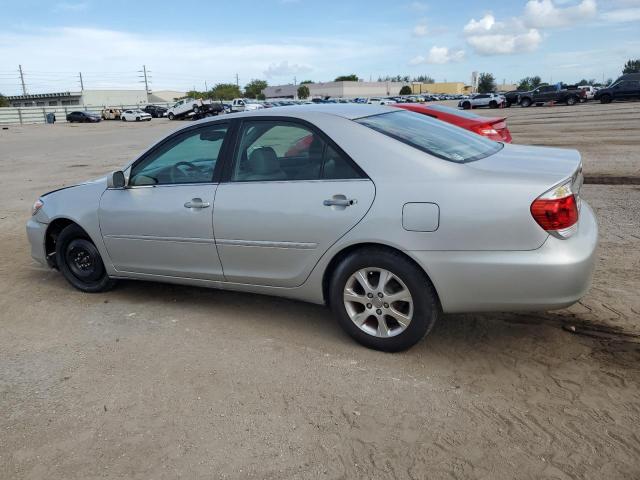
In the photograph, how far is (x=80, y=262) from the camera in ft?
17.3

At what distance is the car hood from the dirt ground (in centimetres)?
116

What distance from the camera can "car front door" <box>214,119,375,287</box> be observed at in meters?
3.67

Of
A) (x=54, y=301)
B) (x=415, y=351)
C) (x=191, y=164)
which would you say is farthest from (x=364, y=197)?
(x=54, y=301)

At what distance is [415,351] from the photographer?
377 centimetres

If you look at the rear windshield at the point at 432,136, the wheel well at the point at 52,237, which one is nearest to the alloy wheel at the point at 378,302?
the rear windshield at the point at 432,136

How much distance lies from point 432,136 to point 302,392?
2.01 m

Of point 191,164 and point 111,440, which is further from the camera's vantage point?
point 191,164

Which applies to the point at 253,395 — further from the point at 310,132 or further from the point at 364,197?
the point at 310,132

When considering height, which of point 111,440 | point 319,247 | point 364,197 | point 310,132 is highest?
point 310,132

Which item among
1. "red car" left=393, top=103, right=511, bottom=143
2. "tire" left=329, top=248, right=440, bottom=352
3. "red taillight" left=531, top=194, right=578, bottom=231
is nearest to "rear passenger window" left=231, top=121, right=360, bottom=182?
"tire" left=329, top=248, right=440, bottom=352

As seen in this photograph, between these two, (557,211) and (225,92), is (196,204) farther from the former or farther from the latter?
(225,92)

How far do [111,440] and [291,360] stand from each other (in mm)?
1241

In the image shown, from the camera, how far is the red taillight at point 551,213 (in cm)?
316

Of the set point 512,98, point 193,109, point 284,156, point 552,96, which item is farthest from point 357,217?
point 193,109
